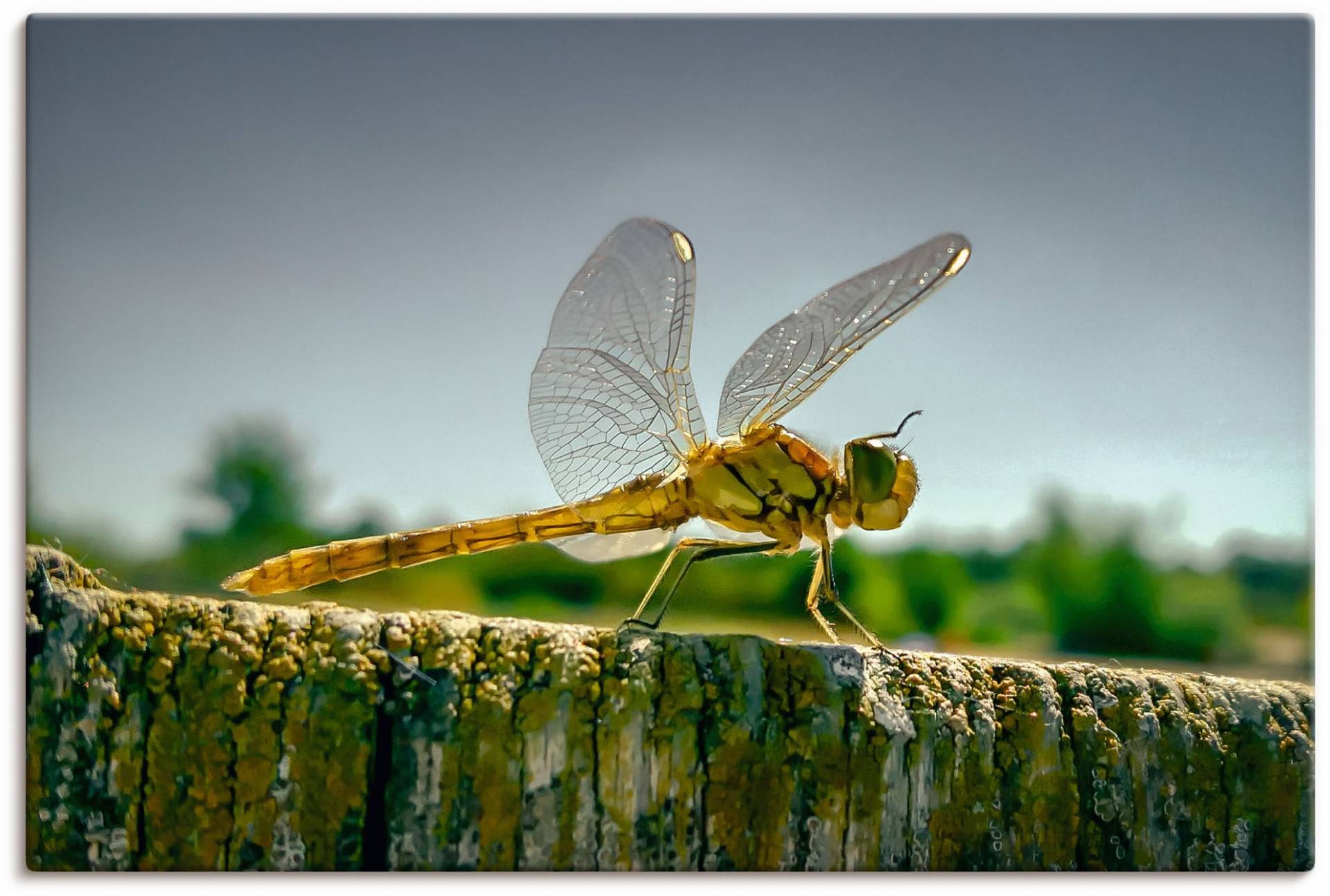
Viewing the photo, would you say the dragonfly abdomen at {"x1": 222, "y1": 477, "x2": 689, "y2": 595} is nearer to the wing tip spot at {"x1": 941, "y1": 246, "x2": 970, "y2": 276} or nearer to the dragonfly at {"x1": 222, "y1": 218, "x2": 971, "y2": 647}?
the dragonfly at {"x1": 222, "y1": 218, "x2": 971, "y2": 647}

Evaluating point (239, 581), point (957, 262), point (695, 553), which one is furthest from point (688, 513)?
point (239, 581)

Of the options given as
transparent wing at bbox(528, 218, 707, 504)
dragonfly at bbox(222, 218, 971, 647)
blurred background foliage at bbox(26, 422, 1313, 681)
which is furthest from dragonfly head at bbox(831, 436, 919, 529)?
transparent wing at bbox(528, 218, 707, 504)

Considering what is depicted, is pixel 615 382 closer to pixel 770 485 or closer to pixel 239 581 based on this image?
pixel 770 485

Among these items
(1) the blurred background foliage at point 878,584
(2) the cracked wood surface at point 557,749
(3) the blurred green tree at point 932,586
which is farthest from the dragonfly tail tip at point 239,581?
(3) the blurred green tree at point 932,586

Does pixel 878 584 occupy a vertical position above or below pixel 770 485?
below

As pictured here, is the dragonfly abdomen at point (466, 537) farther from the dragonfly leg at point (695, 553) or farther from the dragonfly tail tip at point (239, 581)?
the dragonfly leg at point (695, 553)

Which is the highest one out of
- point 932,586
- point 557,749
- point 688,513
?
point 688,513

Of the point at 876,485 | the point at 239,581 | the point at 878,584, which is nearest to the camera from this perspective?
the point at 239,581

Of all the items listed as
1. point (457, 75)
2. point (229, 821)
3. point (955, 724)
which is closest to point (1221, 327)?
point (955, 724)
